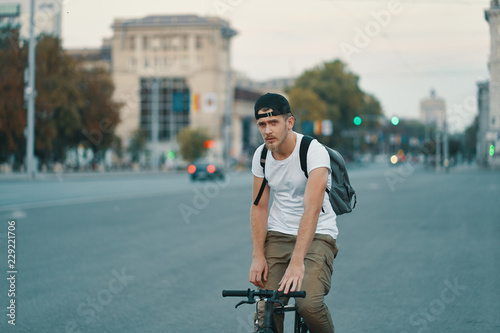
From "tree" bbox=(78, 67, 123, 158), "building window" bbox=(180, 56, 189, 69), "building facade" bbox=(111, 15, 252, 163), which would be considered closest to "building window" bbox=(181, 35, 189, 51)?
"building facade" bbox=(111, 15, 252, 163)

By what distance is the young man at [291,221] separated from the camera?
3.61 metres

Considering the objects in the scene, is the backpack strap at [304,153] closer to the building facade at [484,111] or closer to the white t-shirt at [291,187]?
the white t-shirt at [291,187]

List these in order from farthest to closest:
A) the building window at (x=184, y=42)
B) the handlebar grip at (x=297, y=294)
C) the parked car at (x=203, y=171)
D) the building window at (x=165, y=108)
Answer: the building window at (x=165, y=108)
the building window at (x=184, y=42)
the parked car at (x=203, y=171)
the handlebar grip at (x=297, y=294)

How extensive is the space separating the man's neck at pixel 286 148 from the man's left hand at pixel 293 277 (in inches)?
23.0

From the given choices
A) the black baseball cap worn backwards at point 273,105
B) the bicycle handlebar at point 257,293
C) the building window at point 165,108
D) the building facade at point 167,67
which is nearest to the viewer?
the bicycle handlebar at point 257,293

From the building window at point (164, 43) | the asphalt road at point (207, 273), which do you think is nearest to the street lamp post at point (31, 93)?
the asphalt road at point (207, 273)

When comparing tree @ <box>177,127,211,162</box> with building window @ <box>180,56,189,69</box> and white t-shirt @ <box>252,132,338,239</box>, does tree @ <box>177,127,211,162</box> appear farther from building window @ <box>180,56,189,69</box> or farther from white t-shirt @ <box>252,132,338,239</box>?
white t-shirt @ <box>252,132,338,239</box>

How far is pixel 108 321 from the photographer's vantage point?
6.25 m

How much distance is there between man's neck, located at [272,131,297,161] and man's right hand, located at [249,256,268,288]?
540 millimetres

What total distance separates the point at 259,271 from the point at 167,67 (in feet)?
324

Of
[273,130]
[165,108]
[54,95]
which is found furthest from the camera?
[165,108]

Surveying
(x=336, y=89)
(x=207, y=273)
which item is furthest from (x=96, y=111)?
(x=336, y=89)

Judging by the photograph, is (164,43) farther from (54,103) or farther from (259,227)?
(259,227)

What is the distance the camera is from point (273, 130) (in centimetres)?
363
